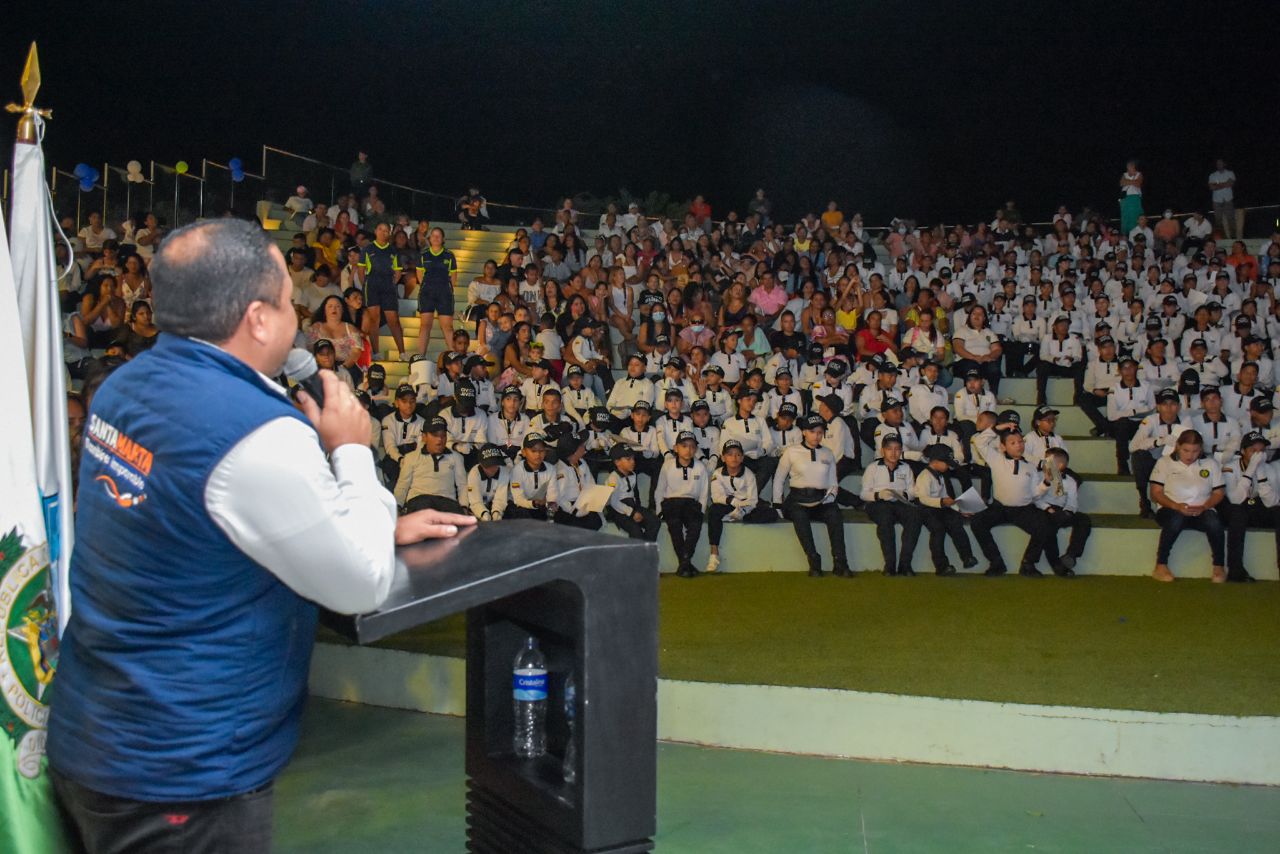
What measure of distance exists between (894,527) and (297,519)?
8.09m

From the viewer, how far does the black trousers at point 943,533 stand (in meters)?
8.84

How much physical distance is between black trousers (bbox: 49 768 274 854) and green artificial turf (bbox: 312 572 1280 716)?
402 centimetres

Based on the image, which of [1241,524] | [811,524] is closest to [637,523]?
[811,524]

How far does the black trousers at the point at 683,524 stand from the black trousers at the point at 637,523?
0.34 feet

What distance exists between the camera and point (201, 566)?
1.48 metres

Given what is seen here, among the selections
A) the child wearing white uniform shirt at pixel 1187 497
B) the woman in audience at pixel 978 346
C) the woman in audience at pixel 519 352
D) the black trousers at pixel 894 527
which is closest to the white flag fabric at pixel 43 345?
the black trousers at pixel 894 527

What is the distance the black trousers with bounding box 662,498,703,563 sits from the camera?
9023 mm

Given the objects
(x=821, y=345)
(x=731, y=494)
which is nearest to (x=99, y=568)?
(x=731, y=494)

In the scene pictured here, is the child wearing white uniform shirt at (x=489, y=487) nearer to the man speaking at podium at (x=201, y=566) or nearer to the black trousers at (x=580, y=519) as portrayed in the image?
the black trousers at (x=580, y=519)

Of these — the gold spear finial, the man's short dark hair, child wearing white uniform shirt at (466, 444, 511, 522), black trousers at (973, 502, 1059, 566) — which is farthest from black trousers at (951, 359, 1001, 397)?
the man's short dark hair

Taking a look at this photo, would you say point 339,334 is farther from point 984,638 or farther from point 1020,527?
point 984,638

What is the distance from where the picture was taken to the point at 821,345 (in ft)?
40.4

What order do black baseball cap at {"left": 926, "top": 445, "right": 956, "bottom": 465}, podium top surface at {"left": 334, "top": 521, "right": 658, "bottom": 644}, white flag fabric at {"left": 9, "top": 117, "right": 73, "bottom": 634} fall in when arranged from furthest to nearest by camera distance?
black baseball cap at {"left": 926, "top": 445, "right": 956, "bottom": 465}, white flag fabric at {"left": 9, "top": 117, "right": 73, "bottom": 634}, podium top surface at {"left": 334, "top": 521, "right": 658, "bottom": 644}

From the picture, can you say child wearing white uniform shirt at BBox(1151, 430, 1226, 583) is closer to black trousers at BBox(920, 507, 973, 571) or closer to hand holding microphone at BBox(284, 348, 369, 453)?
black trousers at BBox(920, 507, 973, 571)
